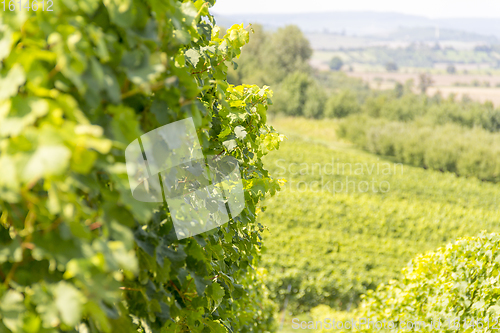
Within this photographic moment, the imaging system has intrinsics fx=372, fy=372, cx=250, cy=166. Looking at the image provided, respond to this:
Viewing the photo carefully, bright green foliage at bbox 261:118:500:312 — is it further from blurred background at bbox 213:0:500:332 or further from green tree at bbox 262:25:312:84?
green tree at bbox 262:25:312:84

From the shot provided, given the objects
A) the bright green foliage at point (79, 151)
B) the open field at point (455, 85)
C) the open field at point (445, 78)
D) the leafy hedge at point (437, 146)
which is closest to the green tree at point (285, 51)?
the leafy hedge at point (437, 146)

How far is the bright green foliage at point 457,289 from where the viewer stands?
283 cm

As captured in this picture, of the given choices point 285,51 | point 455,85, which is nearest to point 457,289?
point 285,51

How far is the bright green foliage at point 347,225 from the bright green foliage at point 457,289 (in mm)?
3254

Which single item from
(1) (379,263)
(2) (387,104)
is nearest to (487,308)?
(1) (379,263)

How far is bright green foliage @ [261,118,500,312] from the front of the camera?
7.86 m

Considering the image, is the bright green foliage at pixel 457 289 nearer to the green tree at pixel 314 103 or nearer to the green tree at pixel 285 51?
the green tree at pixel 314 103

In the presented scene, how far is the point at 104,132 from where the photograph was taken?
67cm

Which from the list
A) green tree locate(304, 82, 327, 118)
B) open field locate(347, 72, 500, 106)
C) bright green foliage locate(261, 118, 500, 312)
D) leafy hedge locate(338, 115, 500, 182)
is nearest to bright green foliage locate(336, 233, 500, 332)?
bright green foliage locate(261, 118, 500, 312)

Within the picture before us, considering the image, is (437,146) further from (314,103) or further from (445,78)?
(445,78)

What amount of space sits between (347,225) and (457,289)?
7.60 metres

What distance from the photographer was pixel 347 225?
10.6 m

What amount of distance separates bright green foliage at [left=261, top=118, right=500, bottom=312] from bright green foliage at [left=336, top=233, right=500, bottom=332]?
3.25 meters

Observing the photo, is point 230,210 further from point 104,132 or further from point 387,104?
point 387,104
